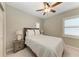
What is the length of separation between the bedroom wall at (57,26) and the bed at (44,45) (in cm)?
8

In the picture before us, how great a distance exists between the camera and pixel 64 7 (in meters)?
1.05

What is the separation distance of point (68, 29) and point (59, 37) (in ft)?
0.59

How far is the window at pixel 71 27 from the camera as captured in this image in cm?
101

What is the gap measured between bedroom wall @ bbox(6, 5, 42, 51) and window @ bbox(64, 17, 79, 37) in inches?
19.0

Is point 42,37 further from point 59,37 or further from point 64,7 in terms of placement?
point 64,7

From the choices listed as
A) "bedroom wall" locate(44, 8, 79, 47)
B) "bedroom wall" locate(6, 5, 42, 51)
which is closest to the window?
"bedroom wall" locate(44, 8, 79, 47)

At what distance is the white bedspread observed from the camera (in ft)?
3.19

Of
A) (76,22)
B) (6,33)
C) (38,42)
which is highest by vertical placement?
(76,22)

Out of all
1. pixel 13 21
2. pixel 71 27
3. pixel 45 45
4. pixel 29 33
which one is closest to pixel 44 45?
pixel 45 45

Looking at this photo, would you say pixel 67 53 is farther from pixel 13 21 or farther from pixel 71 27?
pixel 13 21

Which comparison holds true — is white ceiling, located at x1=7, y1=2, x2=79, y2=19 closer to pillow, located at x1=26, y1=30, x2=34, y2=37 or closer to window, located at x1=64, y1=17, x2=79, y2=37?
window, located at x1=64, y1=17, x2=79, y2=37

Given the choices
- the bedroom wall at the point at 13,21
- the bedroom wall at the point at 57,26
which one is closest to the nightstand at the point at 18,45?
the bedroom wall at the point at 13,21

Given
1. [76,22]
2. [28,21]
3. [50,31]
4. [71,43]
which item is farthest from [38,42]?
[76,22]

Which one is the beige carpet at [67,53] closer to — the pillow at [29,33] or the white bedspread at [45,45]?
the white bedspread at [45,45]
